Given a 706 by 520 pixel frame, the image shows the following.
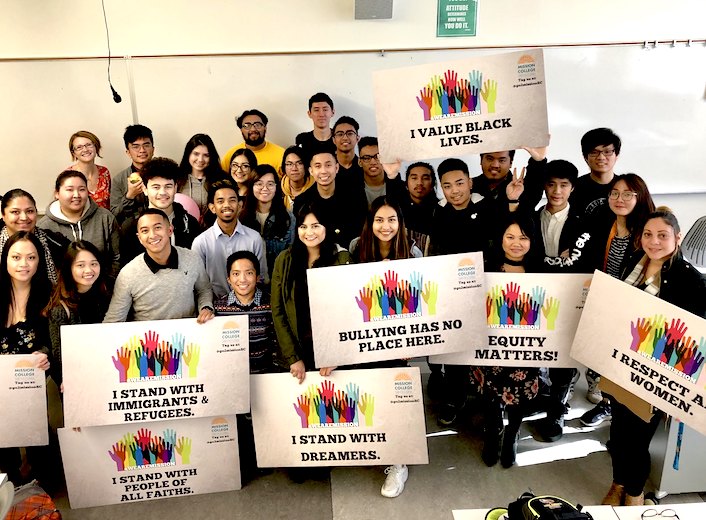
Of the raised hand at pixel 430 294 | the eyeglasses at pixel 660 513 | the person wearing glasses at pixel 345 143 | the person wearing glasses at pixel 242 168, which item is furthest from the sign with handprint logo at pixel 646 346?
the person wearing glasses at pixel 242 168

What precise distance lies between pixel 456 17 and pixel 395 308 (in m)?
2.67

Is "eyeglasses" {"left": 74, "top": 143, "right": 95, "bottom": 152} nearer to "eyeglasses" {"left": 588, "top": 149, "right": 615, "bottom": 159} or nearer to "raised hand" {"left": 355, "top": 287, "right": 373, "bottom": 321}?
"raised hand" {"left": 355, "top": 287, "right": 373, "bottom": 321}

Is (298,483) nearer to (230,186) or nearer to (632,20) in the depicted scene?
(230,186)

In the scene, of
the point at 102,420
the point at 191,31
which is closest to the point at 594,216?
the point at 102,420

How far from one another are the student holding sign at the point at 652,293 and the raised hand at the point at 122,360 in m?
2.20

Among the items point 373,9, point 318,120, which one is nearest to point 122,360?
point 318,120

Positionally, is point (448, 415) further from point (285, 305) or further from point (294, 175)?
point (294, 175)

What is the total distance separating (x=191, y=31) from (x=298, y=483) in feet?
10.7

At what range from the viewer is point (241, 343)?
8.30 feet

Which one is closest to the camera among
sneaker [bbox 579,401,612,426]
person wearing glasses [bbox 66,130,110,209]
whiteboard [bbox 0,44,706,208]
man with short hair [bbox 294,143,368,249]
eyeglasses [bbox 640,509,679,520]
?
eyeglasses [bbox 640,509,679,520]

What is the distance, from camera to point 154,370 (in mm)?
2498

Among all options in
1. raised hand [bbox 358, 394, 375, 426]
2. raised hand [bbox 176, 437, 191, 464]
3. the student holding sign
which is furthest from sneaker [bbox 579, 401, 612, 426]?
raised hand [bbox 176, 437, 191, 464]

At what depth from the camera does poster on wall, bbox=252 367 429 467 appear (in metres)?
2.63

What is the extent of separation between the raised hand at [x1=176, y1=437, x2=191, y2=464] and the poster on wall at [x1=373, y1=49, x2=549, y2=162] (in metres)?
1.69
